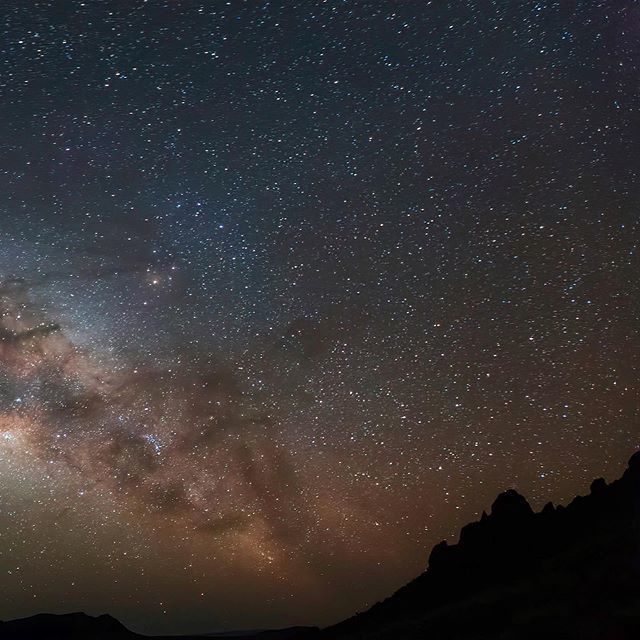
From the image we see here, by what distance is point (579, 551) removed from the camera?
39.6m

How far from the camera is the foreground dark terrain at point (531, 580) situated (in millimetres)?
26594

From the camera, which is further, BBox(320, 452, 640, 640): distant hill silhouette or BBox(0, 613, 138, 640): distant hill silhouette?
BBox(0, 613, 138, 640): distant hill silhouette

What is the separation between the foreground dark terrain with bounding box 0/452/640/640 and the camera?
2659 centimetres

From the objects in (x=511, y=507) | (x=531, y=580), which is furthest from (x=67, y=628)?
(x=531, y=580)

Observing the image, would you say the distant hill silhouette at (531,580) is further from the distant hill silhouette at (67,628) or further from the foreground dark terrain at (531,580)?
the distant hill silhouette at (67,628)

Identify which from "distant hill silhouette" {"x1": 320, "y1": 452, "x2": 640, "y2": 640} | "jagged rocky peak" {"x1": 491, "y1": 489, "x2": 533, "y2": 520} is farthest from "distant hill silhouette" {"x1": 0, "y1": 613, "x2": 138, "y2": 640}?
"jagged rocky peak" {"x1": 491, "y1": 489, "x2": 533, "y2": 520}

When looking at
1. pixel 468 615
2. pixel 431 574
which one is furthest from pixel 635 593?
pixel 431 574

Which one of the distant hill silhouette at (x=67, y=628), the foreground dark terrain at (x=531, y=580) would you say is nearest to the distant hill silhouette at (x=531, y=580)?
the foreground dark terrain at (x=531, y=580)

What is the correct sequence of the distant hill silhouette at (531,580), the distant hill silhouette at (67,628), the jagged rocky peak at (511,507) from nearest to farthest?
1. the distant hill silhouette at (531,580)
2. the jagged rocky peak at (511,507)
3. the distant hill silhouette at (67,628)

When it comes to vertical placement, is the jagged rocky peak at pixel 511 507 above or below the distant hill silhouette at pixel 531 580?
above

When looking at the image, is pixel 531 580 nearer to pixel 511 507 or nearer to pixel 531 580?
pixel 531 580

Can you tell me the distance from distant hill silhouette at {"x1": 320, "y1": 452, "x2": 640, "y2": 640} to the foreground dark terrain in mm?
87

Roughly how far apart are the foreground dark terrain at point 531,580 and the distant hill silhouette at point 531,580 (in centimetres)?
9

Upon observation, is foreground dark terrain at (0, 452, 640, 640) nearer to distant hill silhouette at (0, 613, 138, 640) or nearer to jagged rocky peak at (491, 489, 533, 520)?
jagged rocky peak at (491, 489, 533, 520)
